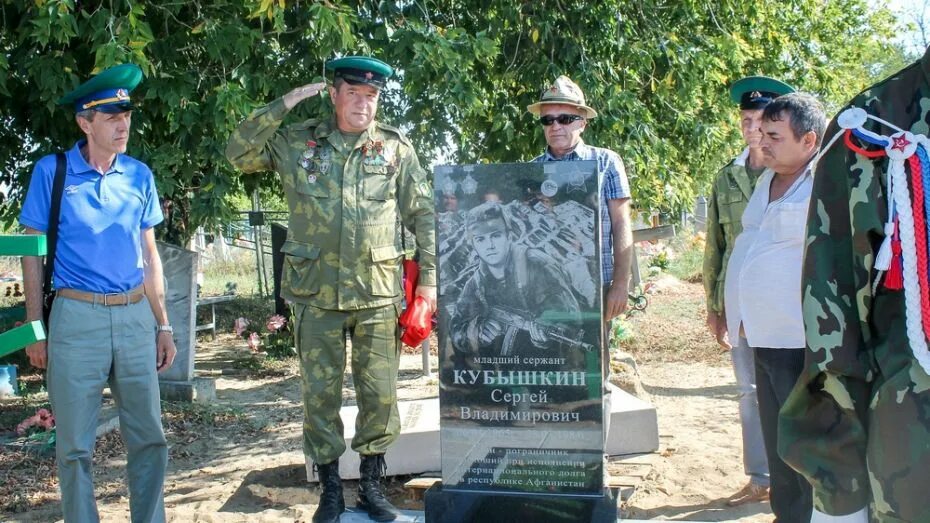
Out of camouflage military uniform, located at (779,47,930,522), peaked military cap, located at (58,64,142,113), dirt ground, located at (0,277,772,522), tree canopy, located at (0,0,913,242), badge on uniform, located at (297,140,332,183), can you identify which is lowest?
dirt ground, located at (0,277,772,522)

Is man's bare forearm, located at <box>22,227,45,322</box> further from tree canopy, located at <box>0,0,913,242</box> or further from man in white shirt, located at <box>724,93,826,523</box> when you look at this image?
man in white shirt, located at <box>724,93,826,523</box>

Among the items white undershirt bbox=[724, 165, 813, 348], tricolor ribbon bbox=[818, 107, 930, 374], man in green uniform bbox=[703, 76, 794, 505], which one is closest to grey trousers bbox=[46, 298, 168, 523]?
white undershirt bbox=[724, 165, 813, 348]

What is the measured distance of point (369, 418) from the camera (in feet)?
12.4

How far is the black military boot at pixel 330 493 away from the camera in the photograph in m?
3.71

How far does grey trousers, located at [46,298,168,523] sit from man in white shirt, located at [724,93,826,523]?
2460 millimetres

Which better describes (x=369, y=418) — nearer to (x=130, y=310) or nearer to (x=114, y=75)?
(x=130, y=310)

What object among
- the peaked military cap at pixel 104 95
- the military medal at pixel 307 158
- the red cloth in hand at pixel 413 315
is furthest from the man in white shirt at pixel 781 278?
the peaked military cap at pixel 104 95

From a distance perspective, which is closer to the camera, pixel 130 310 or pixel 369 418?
pixel 130 310

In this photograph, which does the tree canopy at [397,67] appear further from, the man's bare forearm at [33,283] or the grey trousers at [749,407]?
the grey trousers at [749,407]

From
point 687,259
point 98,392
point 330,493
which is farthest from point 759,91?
point 687,259

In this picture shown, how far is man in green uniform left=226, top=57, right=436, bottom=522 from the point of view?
3717mm

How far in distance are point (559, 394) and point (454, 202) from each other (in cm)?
88

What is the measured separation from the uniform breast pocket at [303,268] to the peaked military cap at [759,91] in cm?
209

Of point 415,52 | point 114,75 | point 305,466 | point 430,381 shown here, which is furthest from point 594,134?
point 114,75
